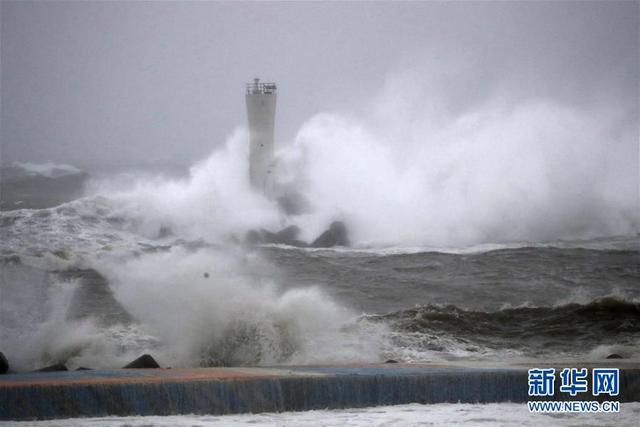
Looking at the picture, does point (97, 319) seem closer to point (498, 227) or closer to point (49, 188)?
point (498, 227)

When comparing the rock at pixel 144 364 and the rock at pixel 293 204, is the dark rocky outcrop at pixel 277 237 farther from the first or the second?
the rock at pixel 144 364

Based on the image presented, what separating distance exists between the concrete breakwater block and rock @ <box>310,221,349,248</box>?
16.0 m

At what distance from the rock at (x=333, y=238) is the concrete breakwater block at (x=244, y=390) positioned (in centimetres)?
1602

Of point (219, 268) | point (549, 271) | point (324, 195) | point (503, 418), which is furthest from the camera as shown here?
point (324, 195)

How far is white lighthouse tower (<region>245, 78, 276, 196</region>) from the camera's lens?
2500 cm

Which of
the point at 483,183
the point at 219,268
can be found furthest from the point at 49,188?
the point at 219,268

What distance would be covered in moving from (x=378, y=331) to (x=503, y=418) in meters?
5.99

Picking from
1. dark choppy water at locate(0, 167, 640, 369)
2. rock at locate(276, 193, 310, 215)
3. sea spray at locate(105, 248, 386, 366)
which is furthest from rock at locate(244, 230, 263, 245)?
sea spray at locate(105, 248, 386, 366)

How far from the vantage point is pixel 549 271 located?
1769 cm

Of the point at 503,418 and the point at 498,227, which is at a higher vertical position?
the point at 498,227

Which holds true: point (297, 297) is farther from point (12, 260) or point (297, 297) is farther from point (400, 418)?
point (12, 260)

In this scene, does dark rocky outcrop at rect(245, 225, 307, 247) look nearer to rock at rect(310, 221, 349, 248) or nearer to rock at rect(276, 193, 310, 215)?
rock at rect(310, 221, 349, 248)

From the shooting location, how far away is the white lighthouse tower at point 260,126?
82.0 ft

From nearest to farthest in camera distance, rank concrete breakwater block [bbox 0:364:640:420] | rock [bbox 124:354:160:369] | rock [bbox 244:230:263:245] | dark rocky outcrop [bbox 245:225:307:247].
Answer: concrete breakwater block [bbox 0:364:640:420]
rock [bbox 124:354:160:369]
rock [bbox 244:230:263:245]
dark rocky outcrop [bbox 245:225:307:247]
